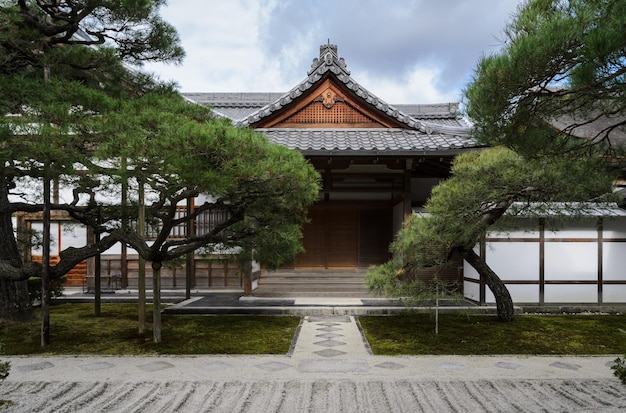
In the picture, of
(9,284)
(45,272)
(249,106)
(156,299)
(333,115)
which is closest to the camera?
(45,272)

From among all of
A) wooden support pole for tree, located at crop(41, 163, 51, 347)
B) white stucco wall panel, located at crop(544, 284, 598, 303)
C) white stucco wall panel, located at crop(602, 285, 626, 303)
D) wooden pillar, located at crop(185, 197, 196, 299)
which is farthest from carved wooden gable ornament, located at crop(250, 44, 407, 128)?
wooden support pole for tree, located at crop(41, 163, 51, 347)

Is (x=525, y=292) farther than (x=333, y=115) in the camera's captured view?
No

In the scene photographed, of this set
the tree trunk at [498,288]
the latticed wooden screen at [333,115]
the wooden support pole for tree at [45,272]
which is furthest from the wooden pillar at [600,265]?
the wooden support pole for tree at [45,272]

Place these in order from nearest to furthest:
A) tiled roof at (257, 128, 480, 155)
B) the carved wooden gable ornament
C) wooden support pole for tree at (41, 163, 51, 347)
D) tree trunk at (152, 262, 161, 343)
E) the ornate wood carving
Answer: wooden support pole for tree at (41, 163, 51, 347)
tree trunk at (152, 262, 161, 343)
tiled roof at (257, 128, 480, 155)
the carved wooden gable ornament
the ornate wood carving

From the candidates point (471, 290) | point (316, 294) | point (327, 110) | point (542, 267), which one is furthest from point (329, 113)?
point (542, 267)

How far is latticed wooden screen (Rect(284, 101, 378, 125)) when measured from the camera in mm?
13141

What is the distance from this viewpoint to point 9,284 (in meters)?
8.91

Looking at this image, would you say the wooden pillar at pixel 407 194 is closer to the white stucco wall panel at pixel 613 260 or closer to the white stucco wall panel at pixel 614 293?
the white stucco wall panel at pixel 613 260

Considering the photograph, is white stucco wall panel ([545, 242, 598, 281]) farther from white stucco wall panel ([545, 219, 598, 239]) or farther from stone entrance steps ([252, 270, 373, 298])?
stone entrance steps ([252, 270, 373, 298])

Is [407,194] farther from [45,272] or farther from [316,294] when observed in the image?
[45,272]

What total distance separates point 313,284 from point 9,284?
23.0ft

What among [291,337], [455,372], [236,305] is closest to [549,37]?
[455,372]

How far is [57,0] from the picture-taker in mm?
7141

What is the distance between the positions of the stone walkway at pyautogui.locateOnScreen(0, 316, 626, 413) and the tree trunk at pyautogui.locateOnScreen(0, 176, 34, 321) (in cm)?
257
